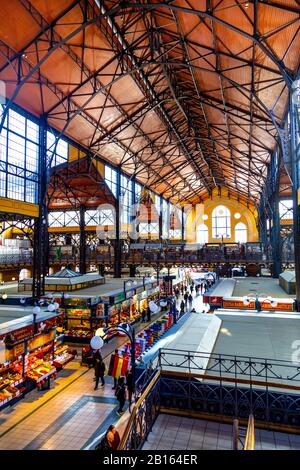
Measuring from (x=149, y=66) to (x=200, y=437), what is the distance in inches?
805

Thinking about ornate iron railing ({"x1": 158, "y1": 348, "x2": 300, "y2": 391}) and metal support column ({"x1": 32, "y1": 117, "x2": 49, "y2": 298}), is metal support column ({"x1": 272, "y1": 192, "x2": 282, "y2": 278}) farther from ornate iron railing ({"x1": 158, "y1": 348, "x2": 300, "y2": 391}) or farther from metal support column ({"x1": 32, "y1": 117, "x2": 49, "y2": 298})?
ornate iron railing ({"x1": 158, "y1": 348, "x2": 300, "y2": 391})

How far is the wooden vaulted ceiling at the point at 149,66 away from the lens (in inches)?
488

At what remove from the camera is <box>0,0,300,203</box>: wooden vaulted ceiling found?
12.4 m

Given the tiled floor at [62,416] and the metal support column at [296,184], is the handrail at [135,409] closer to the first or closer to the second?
the tiled floor at [62,416]

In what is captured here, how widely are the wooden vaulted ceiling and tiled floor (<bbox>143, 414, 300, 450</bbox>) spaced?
12.0m

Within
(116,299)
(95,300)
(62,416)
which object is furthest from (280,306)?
(62,416)

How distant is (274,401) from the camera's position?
5.73m

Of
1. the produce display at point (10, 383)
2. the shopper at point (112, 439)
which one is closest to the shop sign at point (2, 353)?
the produce display at point (10, 383)

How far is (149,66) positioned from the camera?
19.8 meters

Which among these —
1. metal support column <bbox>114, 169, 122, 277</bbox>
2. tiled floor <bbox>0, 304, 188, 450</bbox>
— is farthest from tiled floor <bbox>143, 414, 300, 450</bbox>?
metal support column <bbox>114, 169, 122, 277</bbox>

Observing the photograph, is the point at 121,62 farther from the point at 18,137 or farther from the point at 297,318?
the point at 297,318

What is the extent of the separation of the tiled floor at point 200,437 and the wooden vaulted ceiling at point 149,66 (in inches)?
473

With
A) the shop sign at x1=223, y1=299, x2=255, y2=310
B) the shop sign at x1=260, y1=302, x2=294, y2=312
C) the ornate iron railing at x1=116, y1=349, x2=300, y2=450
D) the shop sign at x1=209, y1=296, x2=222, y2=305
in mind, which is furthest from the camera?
the shop sign at x1=209, y1=296, x2=222, y2=305

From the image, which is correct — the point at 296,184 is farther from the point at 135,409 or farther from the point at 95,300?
the point at 135,409
